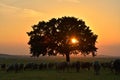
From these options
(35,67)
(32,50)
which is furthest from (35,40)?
(35,67)

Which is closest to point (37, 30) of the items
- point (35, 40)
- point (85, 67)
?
point (35, 40)

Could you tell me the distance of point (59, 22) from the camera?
7306 cm

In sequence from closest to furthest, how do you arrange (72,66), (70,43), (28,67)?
(72,66) < (28,67) < (70,43)

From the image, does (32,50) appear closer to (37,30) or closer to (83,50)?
(37,30)

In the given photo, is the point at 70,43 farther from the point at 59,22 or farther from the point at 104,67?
the point at 104,67

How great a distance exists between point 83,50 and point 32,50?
1058 cm

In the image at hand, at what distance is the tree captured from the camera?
72.0m

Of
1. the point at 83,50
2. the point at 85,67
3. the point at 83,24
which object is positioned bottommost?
the point at 85,67

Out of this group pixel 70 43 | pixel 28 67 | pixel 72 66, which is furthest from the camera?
pixel 70 43

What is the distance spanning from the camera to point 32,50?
72.9 m

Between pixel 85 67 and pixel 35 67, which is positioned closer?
pixel 85 67

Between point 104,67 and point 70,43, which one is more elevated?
point 70,43

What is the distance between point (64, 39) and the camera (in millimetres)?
71938

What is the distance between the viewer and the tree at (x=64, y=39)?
236ft
